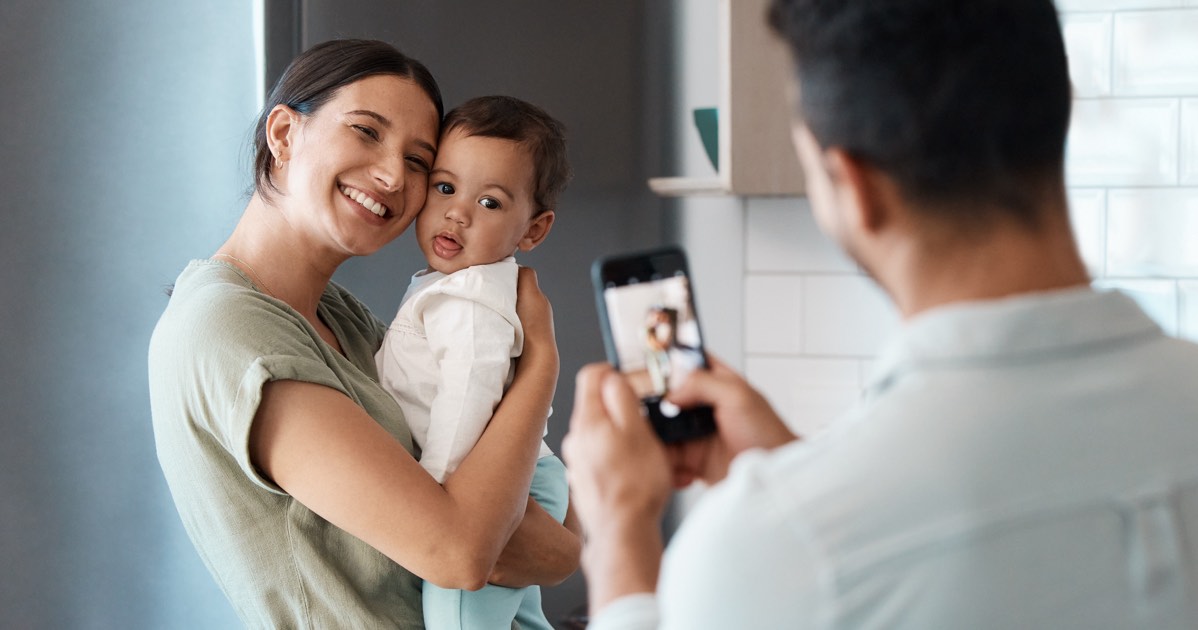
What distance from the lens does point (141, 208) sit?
1.79 metres

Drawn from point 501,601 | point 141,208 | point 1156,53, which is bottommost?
point 501,601

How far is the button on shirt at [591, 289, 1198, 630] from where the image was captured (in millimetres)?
505

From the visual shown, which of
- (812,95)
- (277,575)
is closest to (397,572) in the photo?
(277,575)

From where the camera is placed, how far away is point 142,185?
179cm

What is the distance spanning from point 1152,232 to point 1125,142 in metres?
0.15

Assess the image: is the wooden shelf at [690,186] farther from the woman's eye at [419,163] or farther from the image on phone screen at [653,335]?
the image on phone screen at [653,335]

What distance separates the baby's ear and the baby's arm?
195 mm

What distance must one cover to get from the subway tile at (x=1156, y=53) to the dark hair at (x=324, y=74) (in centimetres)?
117

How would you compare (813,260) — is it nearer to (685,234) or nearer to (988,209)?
(685,234)

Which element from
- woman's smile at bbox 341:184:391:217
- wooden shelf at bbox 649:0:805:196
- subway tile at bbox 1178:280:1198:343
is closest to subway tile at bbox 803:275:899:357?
wooden shelf at bbox 649:0:805:196

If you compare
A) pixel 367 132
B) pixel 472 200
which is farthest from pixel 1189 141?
pixel 367 132

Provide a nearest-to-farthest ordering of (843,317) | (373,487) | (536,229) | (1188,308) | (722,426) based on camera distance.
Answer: (722,426) → (373,487) → (536,229) → (1188,308) → (843,317)

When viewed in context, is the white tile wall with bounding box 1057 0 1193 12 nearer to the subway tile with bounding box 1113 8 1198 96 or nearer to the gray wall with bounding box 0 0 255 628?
the subway tile with bounding box 1113 8 1198 96

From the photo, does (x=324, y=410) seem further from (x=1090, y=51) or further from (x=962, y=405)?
(x=1090, y=51)
